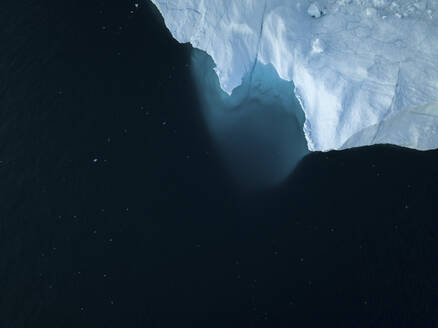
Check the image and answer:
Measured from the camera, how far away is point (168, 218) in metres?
4.79

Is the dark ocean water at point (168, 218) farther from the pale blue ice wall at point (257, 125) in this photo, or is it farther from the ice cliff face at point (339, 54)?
the ice cliff face at point (339, 54)

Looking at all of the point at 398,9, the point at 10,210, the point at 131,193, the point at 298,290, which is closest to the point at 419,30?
the point at 398,9

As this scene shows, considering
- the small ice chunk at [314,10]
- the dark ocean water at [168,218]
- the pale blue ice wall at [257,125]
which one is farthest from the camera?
the pale blue ice wall at [257,125]

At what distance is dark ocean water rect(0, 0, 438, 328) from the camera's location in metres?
4.43

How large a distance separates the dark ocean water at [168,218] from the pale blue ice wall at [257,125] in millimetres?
144

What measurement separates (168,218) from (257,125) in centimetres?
142

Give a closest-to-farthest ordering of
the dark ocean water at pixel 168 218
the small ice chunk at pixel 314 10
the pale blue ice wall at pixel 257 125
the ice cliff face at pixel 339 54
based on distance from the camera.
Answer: the dark ocean water at pixel 168 218
the ice cliff face at pixel 339 54
the small ice chunk at pixel 314 10
the pale blue ice wall at pixel 257 125

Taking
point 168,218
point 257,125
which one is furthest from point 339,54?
point 168,218

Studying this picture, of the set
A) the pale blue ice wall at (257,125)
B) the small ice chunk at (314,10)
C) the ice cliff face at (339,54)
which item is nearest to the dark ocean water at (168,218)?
the pale blue ice wall at (257,125)

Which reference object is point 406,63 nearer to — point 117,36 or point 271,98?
point 271,98

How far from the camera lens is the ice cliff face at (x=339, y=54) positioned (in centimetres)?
469

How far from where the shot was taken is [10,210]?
187 inches

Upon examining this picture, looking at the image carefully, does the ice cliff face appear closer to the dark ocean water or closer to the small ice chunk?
the small ice chunk

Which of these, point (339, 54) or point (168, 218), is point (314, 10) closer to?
point (339, 54)
